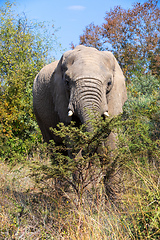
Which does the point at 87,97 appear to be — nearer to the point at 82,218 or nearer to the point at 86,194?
the point at 86,194

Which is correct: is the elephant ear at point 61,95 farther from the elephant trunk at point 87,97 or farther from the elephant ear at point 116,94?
the elephant ear at point 116,94

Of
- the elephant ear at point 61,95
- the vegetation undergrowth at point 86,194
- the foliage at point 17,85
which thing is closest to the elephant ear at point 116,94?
the vegetation undergrowth at point 86,194

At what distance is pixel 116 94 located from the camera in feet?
18.6

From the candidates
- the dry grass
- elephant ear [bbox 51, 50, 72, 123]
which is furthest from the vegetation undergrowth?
elephant ear [bbox 51, 50, 72, 123]

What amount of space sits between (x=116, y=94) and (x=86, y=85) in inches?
36.4

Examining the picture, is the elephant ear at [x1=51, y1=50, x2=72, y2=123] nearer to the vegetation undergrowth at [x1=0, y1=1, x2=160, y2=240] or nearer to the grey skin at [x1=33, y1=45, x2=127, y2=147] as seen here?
the grey skin at [x1=33, y1=45, x2=127, y2=147]

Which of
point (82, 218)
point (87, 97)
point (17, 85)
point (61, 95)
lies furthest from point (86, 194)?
point (17, 85)

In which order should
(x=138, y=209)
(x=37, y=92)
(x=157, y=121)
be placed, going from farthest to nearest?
(x=157, y=121), (x=37, y=92), (x=138, y=209)

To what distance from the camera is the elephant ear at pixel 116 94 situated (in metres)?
5.54

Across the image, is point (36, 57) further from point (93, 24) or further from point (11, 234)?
point (11, 234)

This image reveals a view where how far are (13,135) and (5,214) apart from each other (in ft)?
26.2

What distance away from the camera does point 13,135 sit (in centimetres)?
1244

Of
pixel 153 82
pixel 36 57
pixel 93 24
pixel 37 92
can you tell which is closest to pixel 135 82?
pixel 153 82

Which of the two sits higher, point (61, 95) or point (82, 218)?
point (61, 95)
